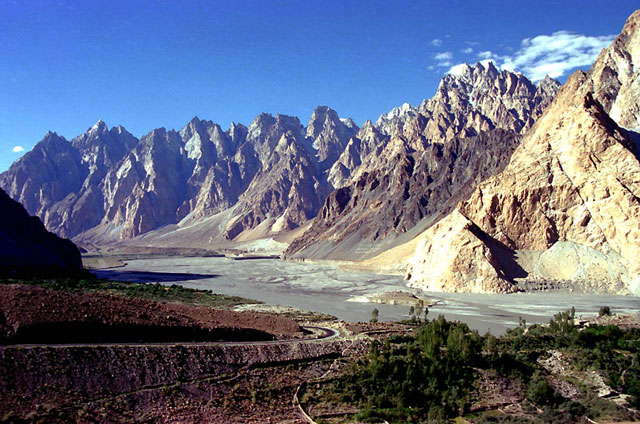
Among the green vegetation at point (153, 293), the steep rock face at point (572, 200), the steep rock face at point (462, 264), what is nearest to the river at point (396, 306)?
the steep rock face at point (462, 264)

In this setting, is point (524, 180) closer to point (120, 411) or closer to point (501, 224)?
point (501, 224)

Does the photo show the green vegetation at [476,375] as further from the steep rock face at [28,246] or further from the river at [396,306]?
the steep rock face at [28,246]

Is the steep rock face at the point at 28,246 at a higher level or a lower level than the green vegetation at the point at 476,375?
higher

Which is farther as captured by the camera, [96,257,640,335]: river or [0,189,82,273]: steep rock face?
[0,189,82,273]: steep rock face

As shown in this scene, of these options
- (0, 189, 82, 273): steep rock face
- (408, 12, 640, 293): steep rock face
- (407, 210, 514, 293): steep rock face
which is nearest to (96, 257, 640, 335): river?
(407, 210, 514, 293): steep rock face

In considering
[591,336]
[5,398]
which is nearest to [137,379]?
[5,398]

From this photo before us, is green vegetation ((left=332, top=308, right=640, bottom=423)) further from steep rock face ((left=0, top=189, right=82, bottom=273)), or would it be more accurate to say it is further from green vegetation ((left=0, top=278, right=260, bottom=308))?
steep rock face ((left=0, top=189, right=82, bottom=273))

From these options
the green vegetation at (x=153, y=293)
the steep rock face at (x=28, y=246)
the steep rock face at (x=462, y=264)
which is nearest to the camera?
the green vegetation at (x=153, y=293)
